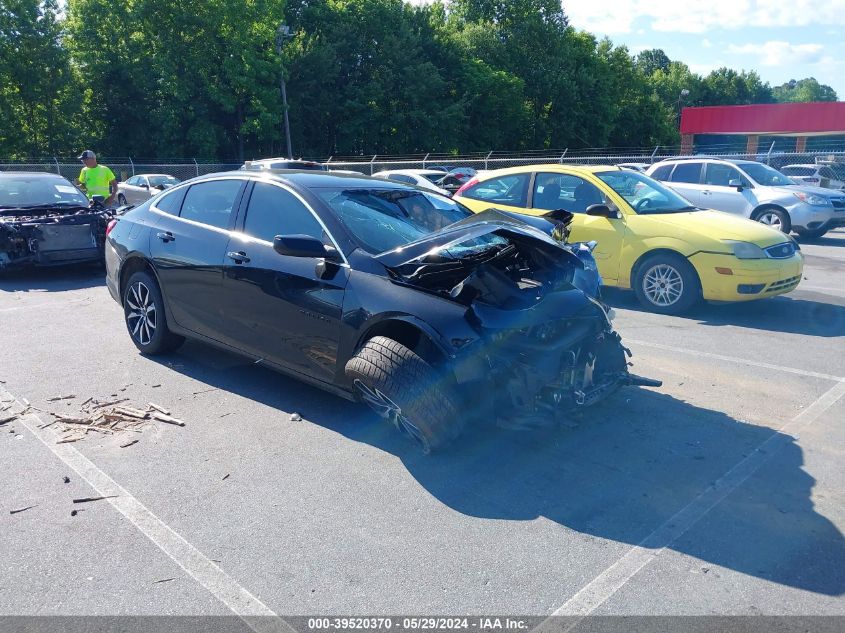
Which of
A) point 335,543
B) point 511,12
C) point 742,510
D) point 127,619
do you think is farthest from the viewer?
point 511,12

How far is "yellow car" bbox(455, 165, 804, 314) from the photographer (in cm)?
782

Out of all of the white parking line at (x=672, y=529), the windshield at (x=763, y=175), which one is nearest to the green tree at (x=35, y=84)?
the windshield at (x=763, y=175)

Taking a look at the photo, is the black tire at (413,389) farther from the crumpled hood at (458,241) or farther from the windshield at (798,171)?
the windshield at (798,171)

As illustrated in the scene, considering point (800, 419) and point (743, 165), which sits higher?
point (743, 165)

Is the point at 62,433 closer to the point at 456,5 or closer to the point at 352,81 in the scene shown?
the point at 352,81

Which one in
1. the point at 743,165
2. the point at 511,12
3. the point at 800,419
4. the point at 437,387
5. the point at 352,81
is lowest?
the point at 800,419

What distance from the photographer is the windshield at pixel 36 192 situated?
10977 mm

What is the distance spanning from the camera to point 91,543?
11.5 ft

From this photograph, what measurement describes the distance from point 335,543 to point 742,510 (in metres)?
2.11

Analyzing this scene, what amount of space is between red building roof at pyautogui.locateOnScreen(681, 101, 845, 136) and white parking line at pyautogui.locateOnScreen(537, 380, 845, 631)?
45.1 metres

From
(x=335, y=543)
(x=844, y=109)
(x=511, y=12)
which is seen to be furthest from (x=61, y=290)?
(x=511, y=12)

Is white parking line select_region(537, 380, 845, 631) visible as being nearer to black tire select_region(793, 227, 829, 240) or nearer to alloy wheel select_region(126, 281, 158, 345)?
alloy wheel select_region(126, 281, 158, 345)

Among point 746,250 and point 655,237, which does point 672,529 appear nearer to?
point 746,250

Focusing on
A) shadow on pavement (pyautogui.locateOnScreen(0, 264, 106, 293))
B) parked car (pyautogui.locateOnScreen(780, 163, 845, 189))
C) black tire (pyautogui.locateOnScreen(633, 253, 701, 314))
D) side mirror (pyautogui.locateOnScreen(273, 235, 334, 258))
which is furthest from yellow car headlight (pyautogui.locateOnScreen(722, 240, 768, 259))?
parked car (pyautogui.locateOnScreen(780, 163, 845, 189))
